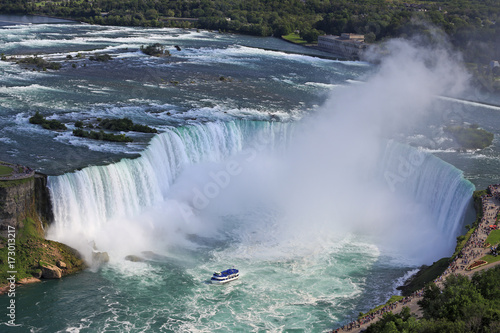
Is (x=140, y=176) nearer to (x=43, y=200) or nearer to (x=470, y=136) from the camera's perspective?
(x=43, y=200)

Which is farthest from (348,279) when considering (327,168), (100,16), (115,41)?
(100,16)

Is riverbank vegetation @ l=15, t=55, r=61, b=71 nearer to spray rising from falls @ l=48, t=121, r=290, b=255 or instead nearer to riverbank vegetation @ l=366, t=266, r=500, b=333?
spray rising from falls @ l=48, t=121, r=290, b=255

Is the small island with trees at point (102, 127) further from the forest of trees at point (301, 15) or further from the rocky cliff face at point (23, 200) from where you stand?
the forest of trees at point (301, 15)

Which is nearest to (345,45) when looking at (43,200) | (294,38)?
(294,38)

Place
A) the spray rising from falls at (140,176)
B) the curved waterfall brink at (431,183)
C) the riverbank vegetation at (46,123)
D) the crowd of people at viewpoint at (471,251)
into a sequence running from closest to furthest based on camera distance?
the crowd of people at viewpoint at (471,251) < the spray rising from falls at (140,176) < the curved waterfall brink at (431,183) < the riverbank vegetation at (46,123)

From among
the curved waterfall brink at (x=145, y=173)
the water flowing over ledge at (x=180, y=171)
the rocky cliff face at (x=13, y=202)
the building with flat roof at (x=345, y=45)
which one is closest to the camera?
the rocky cliff face at (x=13, y=202)

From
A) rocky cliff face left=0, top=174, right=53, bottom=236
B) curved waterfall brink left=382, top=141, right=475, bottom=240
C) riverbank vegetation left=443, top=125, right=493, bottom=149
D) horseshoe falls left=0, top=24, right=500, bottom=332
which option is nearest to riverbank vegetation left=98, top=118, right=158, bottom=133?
horseshoe falls left=0, top=24, right=500, bottom=332

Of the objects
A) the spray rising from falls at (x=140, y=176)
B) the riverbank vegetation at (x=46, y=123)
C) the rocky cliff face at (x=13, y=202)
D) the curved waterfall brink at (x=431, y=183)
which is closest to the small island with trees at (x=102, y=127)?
the riverbank vegetation at (x=46, y=123)
